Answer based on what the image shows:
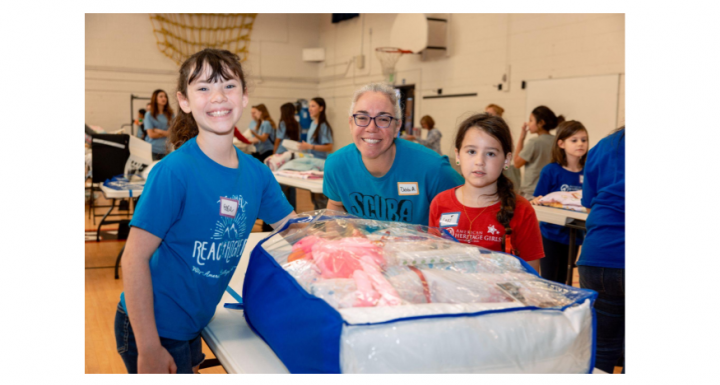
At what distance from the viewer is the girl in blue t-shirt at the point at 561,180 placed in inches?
117

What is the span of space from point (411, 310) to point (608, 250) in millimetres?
1002

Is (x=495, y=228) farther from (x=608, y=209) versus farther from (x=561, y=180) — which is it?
(x=561, y=180)

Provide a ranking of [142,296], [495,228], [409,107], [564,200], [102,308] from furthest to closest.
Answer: [409,107]
[102,308]
[564,200]
[495,228]
[142,296]

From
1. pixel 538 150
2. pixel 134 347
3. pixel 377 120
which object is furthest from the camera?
pixel 538 150

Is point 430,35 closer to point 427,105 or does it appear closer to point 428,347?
point 427,105

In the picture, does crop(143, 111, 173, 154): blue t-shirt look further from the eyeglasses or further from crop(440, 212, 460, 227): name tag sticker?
crop(440, 212, 460, 227): name tag sticker

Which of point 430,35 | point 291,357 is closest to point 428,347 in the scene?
point 291,357

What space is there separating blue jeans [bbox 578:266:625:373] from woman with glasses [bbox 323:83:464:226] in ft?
1.78

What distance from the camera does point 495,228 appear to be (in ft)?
4.79

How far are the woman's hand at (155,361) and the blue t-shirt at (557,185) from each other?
2.40 metres

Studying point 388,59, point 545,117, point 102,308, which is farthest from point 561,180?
point 388,59

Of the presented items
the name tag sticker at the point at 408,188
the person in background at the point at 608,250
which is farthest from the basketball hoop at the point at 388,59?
the person in background at the point at 608,250

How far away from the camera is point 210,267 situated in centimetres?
112

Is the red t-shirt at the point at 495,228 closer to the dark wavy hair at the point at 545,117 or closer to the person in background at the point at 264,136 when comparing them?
the dark wavy hair at the point at 545,117
